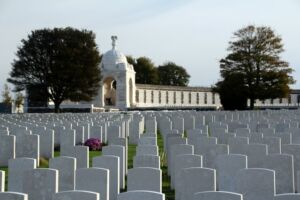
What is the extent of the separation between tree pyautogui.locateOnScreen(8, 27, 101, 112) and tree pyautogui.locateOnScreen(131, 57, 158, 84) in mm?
43435

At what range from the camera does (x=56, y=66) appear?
49281 mm

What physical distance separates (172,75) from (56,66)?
54042 mm

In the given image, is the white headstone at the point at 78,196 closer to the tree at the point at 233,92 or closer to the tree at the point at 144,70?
the tree at the point at 233,92

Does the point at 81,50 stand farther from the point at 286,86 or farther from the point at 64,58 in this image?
the point at 286,86

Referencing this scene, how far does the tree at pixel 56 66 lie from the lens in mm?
49438

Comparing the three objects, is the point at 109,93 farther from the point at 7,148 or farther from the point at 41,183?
the point at 41,183

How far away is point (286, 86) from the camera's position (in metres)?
52.4

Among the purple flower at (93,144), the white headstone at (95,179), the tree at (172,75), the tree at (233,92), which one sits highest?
the tree at (172,75)

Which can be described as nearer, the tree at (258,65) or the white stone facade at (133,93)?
the tree at (258,65)

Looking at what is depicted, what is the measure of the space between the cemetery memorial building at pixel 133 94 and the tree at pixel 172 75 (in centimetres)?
1171

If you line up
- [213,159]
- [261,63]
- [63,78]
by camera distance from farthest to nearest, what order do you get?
1. [261,63]
2. [63,78]
3. [213,159]

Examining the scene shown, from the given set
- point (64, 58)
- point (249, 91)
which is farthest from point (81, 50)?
point (249, 91)

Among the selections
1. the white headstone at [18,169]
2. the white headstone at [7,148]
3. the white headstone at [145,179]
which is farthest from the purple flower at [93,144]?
the white headstone at [145,179]

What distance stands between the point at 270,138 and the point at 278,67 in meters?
44.9
